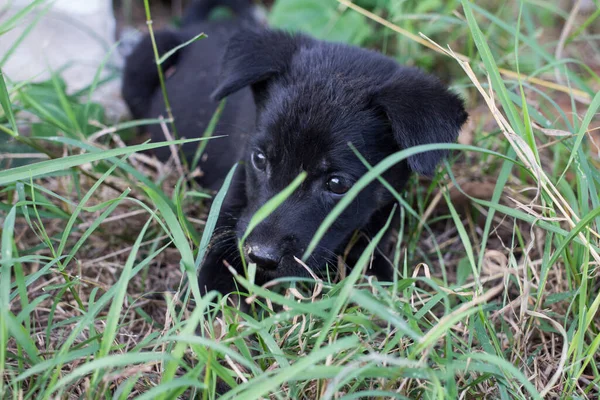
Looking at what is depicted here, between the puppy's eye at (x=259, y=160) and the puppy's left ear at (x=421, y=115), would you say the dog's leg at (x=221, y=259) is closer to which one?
the puppy's eye at (x=259, y=160)

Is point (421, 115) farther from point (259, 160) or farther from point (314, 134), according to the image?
point (259, 160)

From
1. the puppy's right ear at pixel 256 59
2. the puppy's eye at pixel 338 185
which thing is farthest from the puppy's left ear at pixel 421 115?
the puppy's right ear at pixel 256 59

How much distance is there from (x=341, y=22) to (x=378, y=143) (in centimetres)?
194

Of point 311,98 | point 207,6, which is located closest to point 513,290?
point 311,98

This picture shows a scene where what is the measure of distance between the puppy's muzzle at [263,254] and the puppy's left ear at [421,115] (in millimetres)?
568

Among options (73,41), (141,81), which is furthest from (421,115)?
(73,41)

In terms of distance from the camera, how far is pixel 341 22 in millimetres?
4066

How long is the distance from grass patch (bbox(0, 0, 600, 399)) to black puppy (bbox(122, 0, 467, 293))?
0.49 feet

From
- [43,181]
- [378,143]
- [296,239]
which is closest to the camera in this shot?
[296,239]

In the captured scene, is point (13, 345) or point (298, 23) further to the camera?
point (298, 23)

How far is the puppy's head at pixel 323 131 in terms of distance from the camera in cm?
216

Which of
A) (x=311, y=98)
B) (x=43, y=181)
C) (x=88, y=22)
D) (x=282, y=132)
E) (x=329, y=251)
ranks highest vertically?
(x=311, y=98)

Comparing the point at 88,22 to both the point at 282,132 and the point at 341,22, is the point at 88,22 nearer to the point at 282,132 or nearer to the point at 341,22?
the point at 341,22

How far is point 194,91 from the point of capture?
11.3ft
